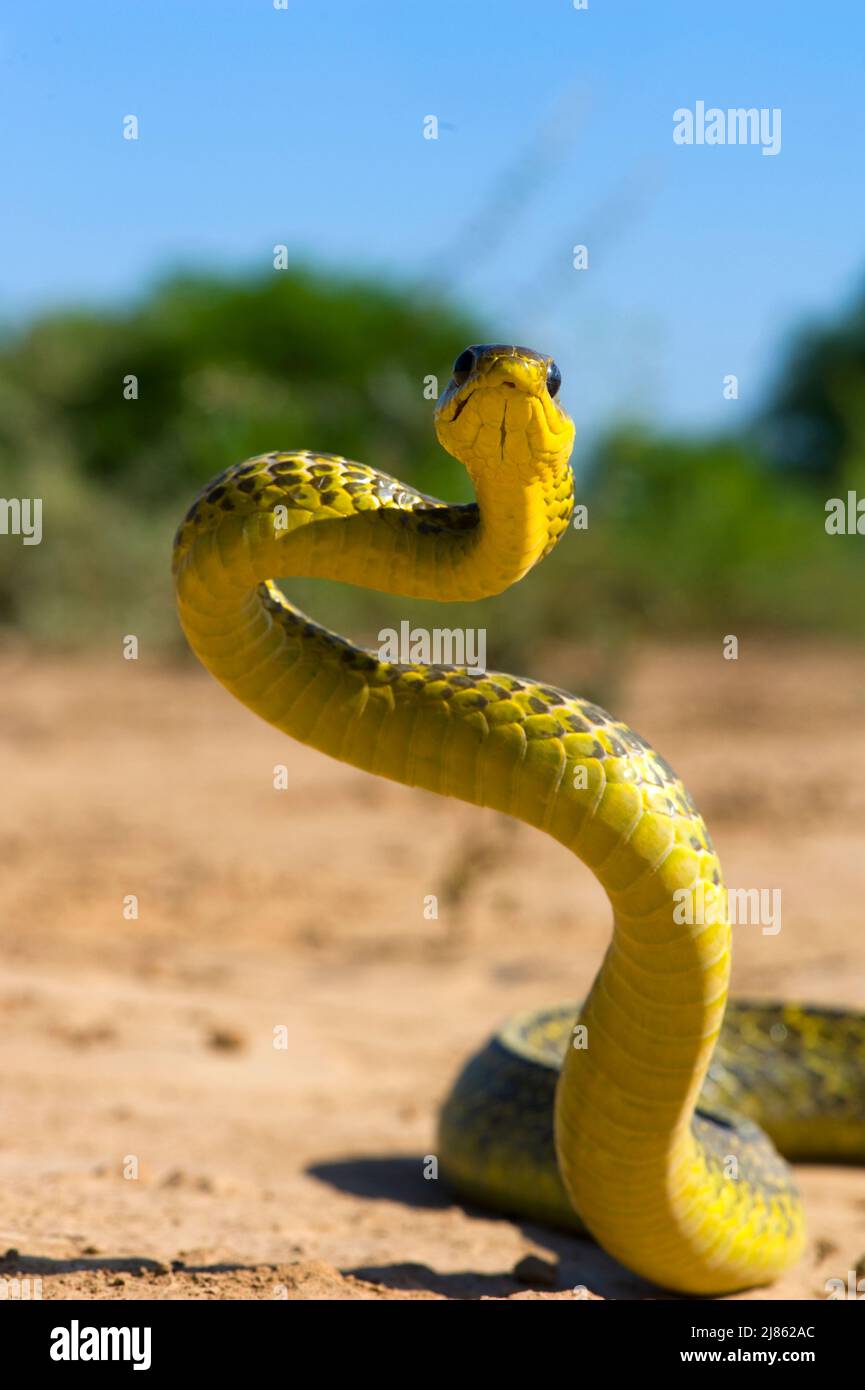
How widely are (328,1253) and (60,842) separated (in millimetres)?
7343

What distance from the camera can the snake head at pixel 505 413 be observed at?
3.52 meters

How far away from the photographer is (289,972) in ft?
28.8

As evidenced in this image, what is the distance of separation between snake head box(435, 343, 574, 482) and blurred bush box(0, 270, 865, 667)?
1464 cm

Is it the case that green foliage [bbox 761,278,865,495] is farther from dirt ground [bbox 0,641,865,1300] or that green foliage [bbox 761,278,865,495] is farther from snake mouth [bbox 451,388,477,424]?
snake mouth [bbox 451,388,477,424]

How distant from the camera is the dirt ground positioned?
4574 mm

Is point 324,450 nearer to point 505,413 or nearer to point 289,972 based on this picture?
point 289,972

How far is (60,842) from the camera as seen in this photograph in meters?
11.4

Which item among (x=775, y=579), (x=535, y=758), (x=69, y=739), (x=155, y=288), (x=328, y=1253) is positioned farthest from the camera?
(x=155, y=288)

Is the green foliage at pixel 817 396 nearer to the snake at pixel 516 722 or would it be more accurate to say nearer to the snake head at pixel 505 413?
the snake at pixel 516 722

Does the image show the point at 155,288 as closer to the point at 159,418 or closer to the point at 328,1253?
the point at 159,418

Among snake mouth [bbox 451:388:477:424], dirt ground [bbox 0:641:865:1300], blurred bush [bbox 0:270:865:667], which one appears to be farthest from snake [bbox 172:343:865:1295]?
blurred bush [bbox 0:270:865:667]

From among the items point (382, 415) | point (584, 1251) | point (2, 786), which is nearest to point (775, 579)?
point (382, 415)

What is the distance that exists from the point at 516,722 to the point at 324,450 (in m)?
20.2

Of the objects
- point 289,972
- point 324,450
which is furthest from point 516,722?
point 324,450
